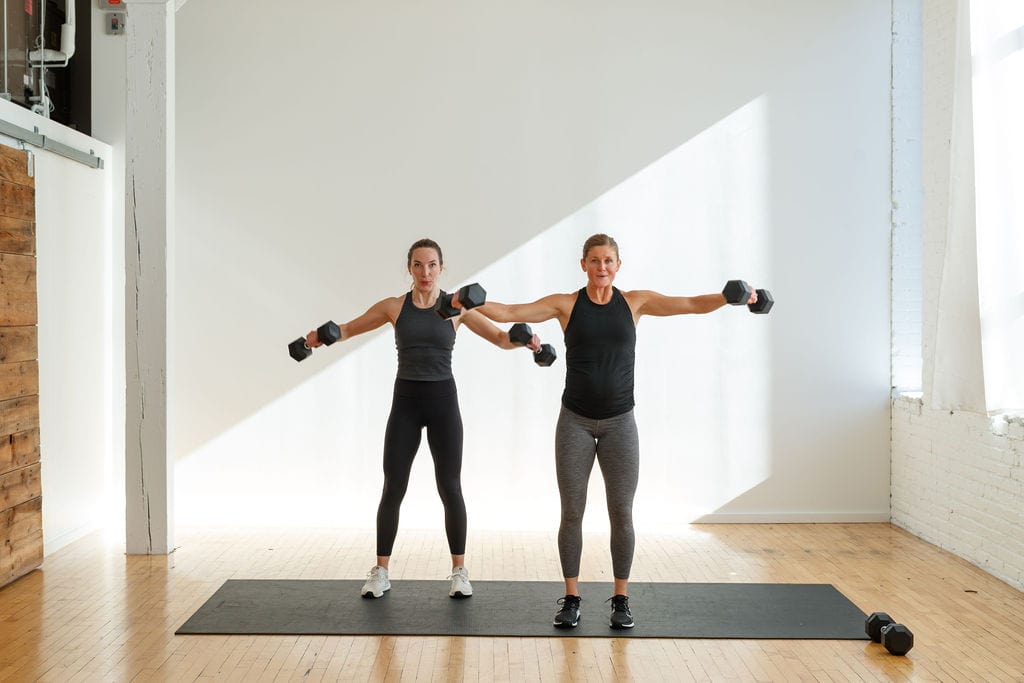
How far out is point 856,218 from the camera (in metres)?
6.24

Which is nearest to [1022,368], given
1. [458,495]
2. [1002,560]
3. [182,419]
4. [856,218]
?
[1002,560]

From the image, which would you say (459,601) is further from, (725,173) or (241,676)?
(725,173)

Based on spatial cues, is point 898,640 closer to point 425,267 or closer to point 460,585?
point 460,585

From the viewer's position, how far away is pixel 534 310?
4.20 meters

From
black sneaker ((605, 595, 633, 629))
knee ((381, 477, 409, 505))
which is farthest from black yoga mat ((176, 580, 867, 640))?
knee ((381, 477, 409, 505))

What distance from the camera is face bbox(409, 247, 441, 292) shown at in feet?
14.7

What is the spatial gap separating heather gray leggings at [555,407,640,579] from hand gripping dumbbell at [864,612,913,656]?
96 centimetres

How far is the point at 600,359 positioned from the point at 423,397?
2.76ft

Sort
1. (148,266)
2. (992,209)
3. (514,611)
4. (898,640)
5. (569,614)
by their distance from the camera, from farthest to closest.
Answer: (148,266), (992,209), (514,611), (569,614), (898,640)

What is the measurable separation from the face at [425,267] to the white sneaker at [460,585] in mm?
1258

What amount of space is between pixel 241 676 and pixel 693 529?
324 centimetres

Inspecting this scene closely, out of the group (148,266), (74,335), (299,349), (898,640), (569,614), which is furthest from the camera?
(74,335)

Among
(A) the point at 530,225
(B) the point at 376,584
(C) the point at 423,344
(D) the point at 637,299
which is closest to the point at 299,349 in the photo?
(C) the point at 423,344

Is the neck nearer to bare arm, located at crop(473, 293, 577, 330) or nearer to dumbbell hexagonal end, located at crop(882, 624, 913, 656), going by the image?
bare arm, located at crop(473, 293, 577, 330)
